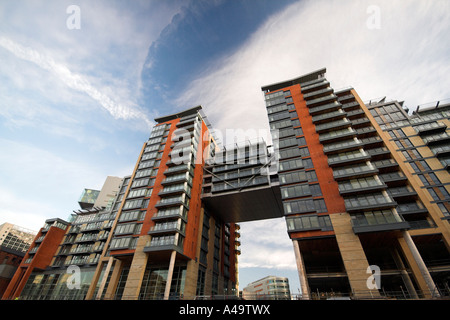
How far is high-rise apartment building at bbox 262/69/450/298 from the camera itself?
97.8 ft

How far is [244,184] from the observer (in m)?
49.5

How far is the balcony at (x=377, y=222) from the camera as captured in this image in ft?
95.7

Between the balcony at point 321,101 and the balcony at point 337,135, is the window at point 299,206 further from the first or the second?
the balcony at point 321,101

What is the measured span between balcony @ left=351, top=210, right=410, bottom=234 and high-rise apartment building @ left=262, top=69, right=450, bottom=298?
122mm

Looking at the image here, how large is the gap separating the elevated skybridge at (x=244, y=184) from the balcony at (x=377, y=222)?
707 inches

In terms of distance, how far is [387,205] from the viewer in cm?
3084

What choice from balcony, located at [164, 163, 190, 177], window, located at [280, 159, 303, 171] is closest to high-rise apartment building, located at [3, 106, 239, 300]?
balcony, located at [164, 163, 190, 177]

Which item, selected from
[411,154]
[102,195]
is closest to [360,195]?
[411,154]

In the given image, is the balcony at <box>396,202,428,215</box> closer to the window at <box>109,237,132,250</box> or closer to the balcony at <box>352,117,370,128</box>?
the balcony at <box>352,117,370,128</box>

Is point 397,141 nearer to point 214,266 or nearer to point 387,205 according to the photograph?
point 387,205
